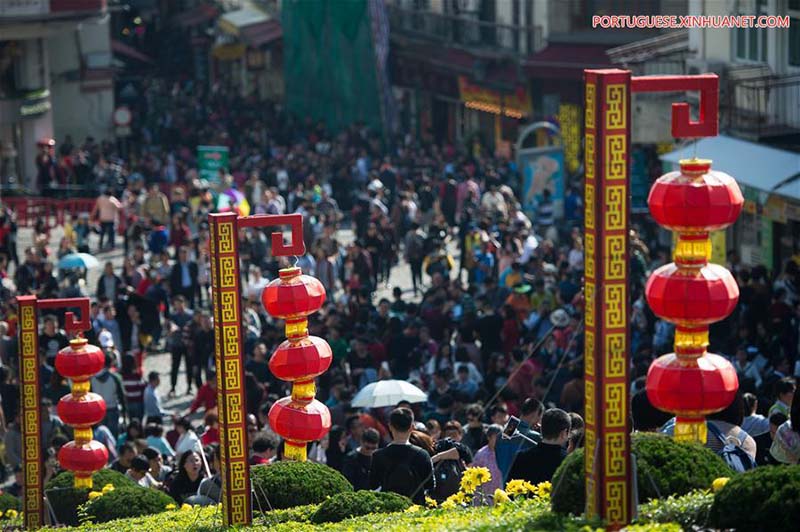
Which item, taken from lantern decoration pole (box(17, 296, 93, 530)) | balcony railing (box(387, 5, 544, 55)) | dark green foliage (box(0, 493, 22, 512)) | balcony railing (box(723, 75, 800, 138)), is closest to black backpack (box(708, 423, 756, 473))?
lantern decoration pole (box(17, 296, 93, 530))

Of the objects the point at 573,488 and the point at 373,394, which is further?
the point at 373,394

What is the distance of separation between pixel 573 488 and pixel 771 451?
2.93 meters

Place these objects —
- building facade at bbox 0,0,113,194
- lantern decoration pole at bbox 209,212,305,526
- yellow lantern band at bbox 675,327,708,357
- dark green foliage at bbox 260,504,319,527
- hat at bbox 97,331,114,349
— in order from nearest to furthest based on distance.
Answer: yellow lantern band at bbox 675,327,708,357 → dark green foliage at bbox 260,504,319,527 → lantern decoration pole at bbox 209,212,305,526 → hat at bbox 97,331,114,349 → building facade at bbox 0,0,113,194

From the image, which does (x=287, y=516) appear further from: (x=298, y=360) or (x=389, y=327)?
(x=389, y=327)

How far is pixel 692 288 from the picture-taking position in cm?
928

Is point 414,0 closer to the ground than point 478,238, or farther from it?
farther from it

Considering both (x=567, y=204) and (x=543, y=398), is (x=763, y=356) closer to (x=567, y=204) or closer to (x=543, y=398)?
(x=543, y=398)

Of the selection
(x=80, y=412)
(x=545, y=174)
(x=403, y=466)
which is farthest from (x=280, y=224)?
(x=545, y=174)

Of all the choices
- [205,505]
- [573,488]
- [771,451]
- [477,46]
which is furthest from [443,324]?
[477,46]

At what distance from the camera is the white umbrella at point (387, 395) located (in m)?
16.5

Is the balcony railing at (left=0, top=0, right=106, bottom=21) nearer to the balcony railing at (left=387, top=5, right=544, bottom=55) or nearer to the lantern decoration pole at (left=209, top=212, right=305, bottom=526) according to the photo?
the balcony railing at (left=387, top=5, right=544, bottom=55)

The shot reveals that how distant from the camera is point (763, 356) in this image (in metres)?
17.8

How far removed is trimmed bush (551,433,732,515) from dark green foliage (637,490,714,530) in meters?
0.14

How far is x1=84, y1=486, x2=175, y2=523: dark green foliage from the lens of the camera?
527 inches
